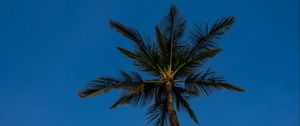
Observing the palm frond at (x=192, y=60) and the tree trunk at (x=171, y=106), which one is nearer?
the tree trunk at (x=171, y=106)

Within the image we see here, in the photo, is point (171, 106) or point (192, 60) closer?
point (171, 106)

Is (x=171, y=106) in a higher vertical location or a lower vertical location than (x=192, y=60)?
lower

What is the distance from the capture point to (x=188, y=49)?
15.2m

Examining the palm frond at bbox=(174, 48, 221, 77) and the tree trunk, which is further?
the palm frond at bbox=(174, 48, 221, 77)

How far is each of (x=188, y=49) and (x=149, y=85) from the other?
1961 millimetres

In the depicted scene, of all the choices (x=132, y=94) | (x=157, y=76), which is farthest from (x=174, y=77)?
(x=132, y=94)

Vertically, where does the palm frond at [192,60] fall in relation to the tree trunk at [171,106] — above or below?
above

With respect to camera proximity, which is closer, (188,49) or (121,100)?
(121,100)

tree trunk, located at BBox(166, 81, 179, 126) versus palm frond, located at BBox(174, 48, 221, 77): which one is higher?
palm frond, located at BBox(174, 48, 221, 77)

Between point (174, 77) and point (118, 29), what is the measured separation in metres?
2.58

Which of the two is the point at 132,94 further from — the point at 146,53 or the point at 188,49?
the point at 188,49

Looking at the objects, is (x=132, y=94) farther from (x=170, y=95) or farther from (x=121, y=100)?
(x=170, y=95)

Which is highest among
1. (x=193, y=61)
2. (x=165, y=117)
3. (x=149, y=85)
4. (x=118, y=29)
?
(x=118, y=29)

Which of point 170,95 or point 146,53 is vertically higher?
point 146,53
